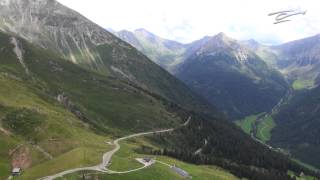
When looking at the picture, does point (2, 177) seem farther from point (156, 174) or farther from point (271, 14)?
point (271, 14)

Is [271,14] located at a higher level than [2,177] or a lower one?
higher

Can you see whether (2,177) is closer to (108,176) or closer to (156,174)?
(108,176)

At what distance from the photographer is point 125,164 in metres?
198

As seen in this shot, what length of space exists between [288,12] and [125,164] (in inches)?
3441

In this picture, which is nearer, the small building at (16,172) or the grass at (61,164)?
the grass at (61,164)

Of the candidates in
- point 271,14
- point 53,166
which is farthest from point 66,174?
point 271,14

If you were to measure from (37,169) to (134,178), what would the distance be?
35519 millimetres

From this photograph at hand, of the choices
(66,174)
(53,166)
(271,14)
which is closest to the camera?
(271,14)

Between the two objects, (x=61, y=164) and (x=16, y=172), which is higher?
(x=61, y=164)

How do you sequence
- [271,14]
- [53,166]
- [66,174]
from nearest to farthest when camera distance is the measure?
1. [271,14]
2. [66,174]
3. [53,166]

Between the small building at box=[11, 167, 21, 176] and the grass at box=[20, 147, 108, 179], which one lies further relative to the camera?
the small building at box=[11, 167, 21, 176]

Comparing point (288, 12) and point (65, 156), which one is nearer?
point (288, 12)

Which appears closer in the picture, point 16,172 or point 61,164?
point 16,172

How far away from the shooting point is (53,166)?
7421 inches
